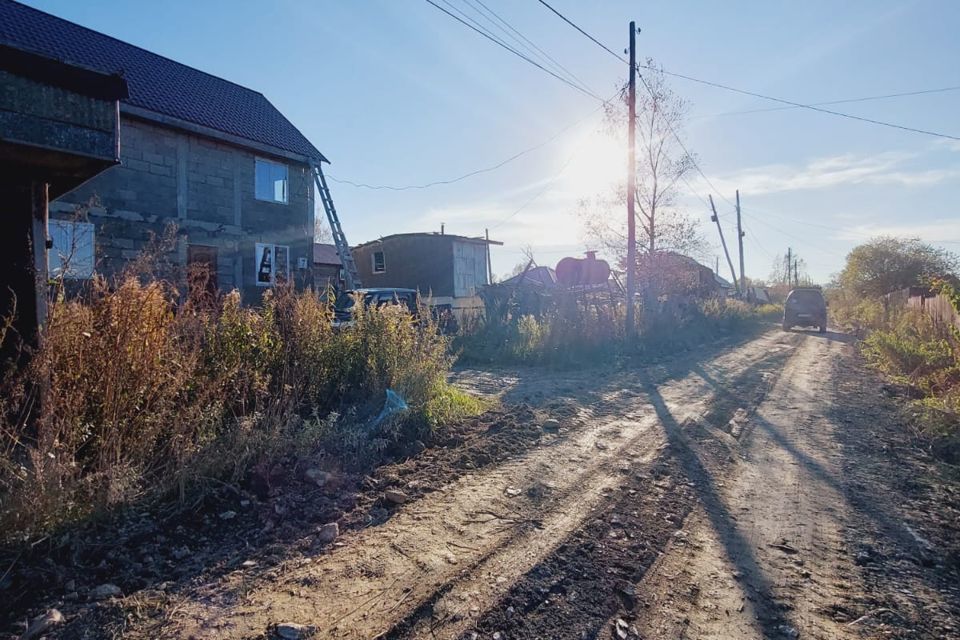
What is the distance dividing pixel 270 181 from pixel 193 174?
2.48 meters

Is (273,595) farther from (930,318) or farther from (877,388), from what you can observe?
(930,318)

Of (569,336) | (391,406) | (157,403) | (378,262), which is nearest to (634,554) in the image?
(391,406)

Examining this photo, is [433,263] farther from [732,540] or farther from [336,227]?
[732,540]

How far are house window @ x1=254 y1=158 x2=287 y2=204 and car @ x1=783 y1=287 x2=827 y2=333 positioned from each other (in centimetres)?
2236

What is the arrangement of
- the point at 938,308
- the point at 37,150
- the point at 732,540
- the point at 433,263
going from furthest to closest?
the point at 433,263, the point at 938,308, the point at 732,540, the point at 37,150

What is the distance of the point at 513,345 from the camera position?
1213 centimetres

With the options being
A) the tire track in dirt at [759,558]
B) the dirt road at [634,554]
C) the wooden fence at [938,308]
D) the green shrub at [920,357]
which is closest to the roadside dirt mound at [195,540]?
the dirt road at [634,554]

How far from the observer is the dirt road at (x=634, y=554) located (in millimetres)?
2266

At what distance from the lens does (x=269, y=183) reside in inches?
623

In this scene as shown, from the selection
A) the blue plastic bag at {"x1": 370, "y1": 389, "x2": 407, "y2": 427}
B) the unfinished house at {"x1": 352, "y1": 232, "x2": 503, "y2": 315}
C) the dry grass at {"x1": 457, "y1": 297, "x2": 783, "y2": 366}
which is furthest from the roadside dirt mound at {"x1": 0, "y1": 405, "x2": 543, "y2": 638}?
the unfinished house at {"x1": 352, "y1": 232, "x2": 503, "y2": 315}

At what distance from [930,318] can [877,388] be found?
14.3ft

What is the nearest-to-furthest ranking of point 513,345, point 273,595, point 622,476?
point 273,595, point 622,476, point 513,345

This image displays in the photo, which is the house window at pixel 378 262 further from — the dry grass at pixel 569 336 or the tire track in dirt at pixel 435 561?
the tire track in dirt at pixel 435 561

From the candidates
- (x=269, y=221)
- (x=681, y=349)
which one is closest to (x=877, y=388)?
(x=681, y=349)
